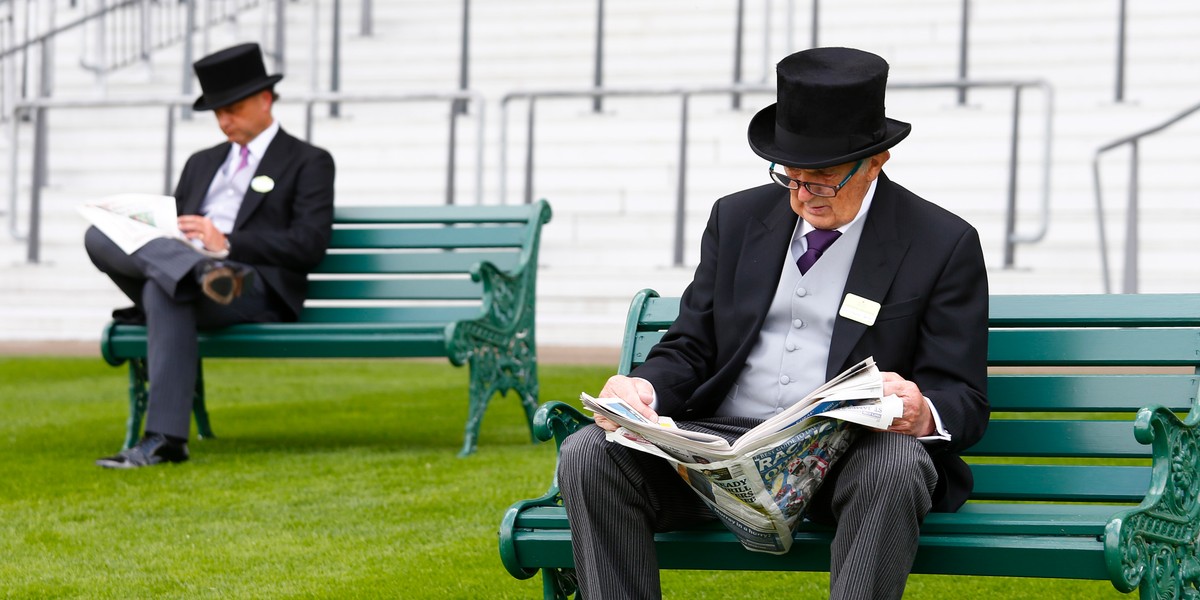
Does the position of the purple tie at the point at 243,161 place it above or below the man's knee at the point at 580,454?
above

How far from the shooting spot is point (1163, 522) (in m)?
3.15

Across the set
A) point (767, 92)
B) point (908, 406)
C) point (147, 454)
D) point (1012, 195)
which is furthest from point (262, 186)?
point (1012, 195)

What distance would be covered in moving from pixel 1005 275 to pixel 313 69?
6339mm

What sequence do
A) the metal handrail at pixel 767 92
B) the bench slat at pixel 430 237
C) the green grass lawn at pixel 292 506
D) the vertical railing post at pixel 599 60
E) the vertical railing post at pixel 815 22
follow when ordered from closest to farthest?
the green grass lawn at pixel 292 506, the bench slat at pixel 430 237, the metal handrail at pixel 767 92, the vertical railing post at pixel 815 22, the vertical railing post at pixel 599 60

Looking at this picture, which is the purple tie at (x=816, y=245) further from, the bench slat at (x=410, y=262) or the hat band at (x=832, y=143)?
the bench slat at (x=410, y=262)

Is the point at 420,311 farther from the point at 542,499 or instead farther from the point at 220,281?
the point at 542,499

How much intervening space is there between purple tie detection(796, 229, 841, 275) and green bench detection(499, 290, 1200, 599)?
47 cm

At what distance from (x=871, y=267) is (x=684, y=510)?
0.61 metres

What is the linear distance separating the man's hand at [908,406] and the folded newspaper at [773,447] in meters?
0.05

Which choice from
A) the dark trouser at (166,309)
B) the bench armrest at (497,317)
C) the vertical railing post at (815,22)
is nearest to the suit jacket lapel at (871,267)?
the bench armrest at (497,317)

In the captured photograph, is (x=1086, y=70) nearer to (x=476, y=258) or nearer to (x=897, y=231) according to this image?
(x=476, y=258)

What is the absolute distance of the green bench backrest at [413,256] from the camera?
7109 mm

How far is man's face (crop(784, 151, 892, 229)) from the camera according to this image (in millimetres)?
3467

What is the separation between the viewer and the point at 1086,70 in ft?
42.5
